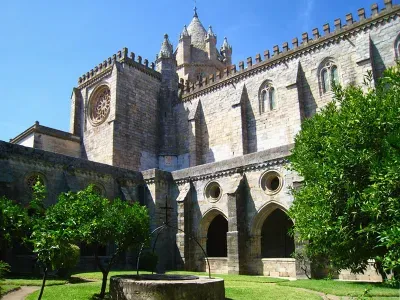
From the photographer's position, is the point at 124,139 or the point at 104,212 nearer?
the point at 104,212

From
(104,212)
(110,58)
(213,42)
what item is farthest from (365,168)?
(213,42)

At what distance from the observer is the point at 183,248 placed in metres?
20.9

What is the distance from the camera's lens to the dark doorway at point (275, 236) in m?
22.8

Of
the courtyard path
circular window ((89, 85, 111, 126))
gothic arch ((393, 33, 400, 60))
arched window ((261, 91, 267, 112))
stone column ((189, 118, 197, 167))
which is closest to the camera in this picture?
the courtyard path

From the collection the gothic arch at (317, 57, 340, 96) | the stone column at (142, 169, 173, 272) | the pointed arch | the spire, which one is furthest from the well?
the spire

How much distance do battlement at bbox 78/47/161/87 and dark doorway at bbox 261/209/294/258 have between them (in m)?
15.0

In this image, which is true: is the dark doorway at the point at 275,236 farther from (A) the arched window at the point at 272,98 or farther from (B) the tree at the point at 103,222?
(B) the tree at the point at 103,222

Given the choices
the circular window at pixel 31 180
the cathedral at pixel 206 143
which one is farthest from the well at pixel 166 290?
the circular window at pixel 31 180

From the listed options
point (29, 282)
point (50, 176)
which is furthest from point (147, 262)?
point (29, 282)

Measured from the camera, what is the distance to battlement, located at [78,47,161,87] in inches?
1172

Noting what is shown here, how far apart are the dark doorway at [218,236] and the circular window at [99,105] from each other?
1181 cm

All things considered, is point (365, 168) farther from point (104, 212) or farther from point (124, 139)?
point (124, 139)

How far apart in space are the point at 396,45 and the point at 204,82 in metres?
13.6

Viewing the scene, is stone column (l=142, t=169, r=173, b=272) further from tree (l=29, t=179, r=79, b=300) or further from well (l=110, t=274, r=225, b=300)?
tree (l=29, t=179, r=79, b=300)
